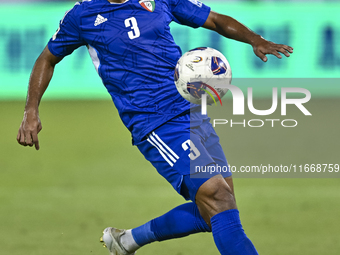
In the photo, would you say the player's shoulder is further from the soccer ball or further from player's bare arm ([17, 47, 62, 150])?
the soccer ball

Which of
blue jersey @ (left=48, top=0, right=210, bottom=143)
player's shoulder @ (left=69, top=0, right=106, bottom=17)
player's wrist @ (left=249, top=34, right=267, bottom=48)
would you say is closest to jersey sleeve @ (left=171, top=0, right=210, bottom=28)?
blue jersey @ (left=48, top=0, right=210, bottom=143)

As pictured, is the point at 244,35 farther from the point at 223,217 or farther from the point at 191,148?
the point at 223,217

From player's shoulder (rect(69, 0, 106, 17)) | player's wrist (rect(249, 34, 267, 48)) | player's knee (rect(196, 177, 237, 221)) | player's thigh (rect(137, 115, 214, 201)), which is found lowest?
player's knee (rect(196, 177, 237, 221))

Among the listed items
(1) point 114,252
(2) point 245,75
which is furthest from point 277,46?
(2) point 245,75

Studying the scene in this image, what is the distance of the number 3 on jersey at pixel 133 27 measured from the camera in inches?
110

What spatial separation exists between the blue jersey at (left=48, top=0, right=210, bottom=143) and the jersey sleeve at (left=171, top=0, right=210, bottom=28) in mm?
169

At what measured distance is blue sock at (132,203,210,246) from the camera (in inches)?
114

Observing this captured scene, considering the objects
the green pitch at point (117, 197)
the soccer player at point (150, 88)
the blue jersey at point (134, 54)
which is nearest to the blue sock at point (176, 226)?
the soccer player at point (150, 88)

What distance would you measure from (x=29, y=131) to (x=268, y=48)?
138 cm

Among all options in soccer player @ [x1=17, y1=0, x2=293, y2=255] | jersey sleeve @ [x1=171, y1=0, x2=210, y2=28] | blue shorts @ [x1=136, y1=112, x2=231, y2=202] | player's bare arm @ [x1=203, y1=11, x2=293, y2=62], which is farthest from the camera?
jersey sleeve @ [x1=171, y1=0, x2=210, y2=28]

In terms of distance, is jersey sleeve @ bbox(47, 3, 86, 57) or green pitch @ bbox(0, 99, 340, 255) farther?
green pitch @ bbox(0, 99, 340, 255)

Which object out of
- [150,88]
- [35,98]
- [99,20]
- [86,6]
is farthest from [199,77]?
[35,98]

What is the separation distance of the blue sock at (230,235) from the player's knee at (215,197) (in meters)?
0.03

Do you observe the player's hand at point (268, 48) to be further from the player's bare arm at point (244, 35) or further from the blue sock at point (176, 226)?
the blue sock at point (176, 226)
